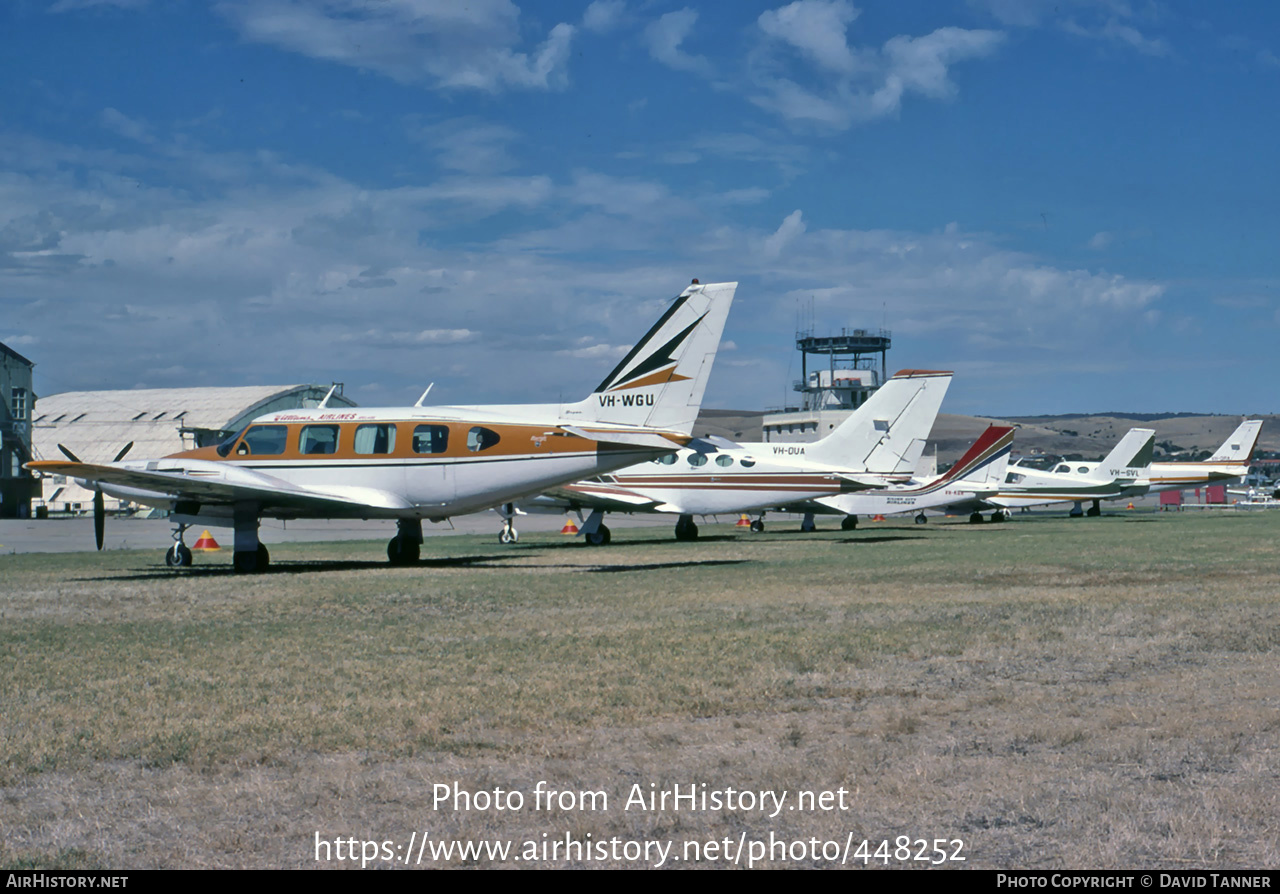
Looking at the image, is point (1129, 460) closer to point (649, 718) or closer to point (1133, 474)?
point (1133, 474)

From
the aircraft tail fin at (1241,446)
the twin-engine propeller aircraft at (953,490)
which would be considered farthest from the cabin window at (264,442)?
the aircraft tail fin at (1241,446)

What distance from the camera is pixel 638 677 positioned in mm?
8812

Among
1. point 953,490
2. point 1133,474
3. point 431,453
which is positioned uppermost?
point 431,453

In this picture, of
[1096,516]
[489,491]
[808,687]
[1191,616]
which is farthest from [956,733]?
[1096,516]

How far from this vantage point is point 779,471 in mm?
32656

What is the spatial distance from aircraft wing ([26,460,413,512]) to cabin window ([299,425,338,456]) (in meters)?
0.76

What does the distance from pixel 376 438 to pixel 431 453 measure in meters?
1.28

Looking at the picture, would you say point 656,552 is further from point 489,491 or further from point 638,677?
point 638,677

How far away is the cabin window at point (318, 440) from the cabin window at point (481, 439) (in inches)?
118

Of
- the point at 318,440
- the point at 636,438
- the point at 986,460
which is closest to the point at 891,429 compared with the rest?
the point at 636,438

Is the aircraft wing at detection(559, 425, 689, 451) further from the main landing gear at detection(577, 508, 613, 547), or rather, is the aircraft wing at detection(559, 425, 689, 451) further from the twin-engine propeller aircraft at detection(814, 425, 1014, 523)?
the twin-engine propeller aircraft at detection(814, 425, 1014, 523)

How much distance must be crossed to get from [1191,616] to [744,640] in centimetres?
513

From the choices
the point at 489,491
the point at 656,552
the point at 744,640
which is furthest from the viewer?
the point at 656,552

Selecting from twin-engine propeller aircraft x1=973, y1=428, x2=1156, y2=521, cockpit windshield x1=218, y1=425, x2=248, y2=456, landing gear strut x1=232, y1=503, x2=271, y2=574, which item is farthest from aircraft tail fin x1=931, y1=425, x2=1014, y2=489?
landing gear strut x1=232, y1=503, x2=271, y2=574
